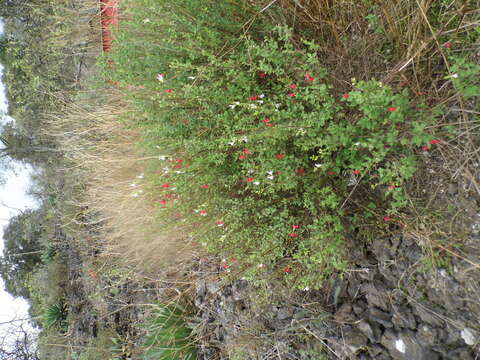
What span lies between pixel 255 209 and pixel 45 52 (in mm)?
5959

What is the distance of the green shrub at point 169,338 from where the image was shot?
310cm

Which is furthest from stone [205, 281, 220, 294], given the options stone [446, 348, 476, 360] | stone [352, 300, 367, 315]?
stone [446, 348, 476, 360]

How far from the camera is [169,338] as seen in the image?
3135 millimetres

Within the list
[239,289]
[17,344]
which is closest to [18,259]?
[17,344]

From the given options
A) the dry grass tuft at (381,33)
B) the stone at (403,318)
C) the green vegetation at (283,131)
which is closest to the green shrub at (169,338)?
the green vegetation at (283,131)

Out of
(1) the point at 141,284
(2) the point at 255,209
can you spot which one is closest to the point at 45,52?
(1) the point at 141,284

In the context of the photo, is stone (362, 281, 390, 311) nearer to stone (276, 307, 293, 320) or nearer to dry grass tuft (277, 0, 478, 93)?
stone (276, 307, 293, 320)

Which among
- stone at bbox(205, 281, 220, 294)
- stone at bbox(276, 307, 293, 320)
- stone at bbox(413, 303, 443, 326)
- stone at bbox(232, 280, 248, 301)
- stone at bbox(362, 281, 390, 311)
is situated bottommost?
stone at bbox(205, 281, 220, 294)

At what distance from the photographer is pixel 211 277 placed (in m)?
3.22

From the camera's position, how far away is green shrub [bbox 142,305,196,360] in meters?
3.10

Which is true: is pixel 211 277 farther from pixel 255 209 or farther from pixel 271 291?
pixel 255 209

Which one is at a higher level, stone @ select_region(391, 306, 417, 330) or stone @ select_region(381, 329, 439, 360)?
stone @ select_region(391, 306, 417, 330)

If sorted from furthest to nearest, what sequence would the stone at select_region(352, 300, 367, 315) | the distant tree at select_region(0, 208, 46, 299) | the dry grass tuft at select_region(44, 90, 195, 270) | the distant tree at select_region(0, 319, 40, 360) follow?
1. the distant tree at select_region(0, 208, 46, 299)
2. the distant tree at select_region(0, 319, 40, 360)
3. the dry grass tuft at select_region(44, 90, 195, 270)
4. the stone at select_region(352, 300, 367, 315)

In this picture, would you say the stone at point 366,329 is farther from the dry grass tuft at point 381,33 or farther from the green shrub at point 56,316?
the green shrub at point 56,316
